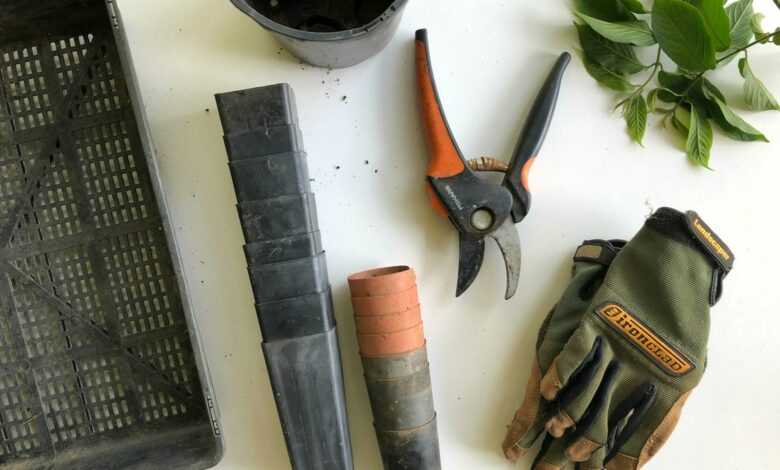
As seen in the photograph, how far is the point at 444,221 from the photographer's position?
2.66ft

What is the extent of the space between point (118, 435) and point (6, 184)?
38cm

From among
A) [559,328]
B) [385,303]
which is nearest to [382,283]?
[385,303]

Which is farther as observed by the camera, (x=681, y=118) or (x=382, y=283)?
(x=681, y=118)

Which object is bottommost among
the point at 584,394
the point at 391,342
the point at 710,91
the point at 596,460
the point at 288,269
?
the point at 596,460

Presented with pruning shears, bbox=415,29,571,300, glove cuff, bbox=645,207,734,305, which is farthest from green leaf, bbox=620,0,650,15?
glove cuff, bbox=645,207,734,305

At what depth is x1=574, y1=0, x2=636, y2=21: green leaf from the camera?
0.79m

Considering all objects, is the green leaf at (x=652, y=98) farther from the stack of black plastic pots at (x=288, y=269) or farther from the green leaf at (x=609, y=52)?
the stack of black plastic pots at (x=288, y=269)

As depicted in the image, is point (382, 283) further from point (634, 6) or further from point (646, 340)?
point (634, 6)

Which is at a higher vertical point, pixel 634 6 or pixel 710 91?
pixel 634 6

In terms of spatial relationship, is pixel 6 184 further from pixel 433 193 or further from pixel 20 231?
pixel 433 193

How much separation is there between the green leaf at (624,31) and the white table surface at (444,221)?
0.06 m

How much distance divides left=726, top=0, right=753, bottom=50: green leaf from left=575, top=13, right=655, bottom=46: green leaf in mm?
116

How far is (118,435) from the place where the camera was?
0.80 metres

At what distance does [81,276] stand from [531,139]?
64cm
